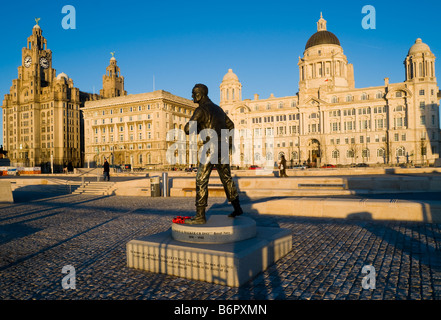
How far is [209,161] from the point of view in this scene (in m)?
6.07

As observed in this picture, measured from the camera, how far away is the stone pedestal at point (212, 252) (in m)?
4.59

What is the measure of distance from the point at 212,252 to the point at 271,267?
4.08ft

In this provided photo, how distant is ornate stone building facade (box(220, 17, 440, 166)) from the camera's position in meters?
65.4

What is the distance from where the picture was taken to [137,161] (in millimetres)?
77812

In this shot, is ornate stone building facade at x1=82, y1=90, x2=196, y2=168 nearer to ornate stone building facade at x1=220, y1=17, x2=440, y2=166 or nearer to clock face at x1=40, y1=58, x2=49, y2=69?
ornate stone building facade at x1=220, y1=17, x2=440, y2=166

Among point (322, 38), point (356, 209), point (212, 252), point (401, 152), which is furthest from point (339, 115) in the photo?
point (212, 252)

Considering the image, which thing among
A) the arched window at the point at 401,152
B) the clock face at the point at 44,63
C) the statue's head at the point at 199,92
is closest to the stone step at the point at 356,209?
the statue's head at the point at 199,92

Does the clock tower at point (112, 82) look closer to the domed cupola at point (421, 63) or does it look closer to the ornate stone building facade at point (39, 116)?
the ornate stone building facade at point (39, 116)

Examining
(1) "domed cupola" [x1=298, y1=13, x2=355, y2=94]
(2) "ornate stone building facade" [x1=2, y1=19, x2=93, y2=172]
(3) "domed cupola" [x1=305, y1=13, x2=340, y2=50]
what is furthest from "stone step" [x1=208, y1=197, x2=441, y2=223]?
(2) "ornate stone building facade" [x1=2, y1=19, x2=93, y2=172]

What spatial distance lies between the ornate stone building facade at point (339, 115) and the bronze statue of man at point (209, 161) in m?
59.9

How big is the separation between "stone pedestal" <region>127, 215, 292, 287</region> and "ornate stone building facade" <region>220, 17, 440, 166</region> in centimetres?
6062
